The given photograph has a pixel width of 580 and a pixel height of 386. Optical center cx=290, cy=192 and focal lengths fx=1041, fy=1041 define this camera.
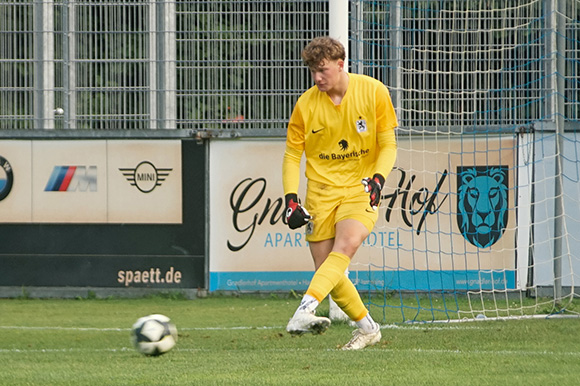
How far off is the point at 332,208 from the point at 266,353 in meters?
1.06

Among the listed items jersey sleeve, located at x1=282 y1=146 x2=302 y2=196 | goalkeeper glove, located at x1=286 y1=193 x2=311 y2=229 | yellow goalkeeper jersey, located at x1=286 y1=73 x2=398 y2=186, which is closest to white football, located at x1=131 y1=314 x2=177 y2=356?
goalkeeper glove, located at x1=286 y1=193 x2=311 y2=229

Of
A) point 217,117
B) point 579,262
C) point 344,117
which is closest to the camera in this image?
point 344,117

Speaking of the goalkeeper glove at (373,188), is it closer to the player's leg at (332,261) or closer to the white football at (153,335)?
the player's leg at (332,261)

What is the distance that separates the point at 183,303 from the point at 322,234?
5574 mm

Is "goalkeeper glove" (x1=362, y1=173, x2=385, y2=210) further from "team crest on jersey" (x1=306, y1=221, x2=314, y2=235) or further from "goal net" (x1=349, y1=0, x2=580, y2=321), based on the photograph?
"goal net" (x1=349, y1=0, x2=580, y2=321)

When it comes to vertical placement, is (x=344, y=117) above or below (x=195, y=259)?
above

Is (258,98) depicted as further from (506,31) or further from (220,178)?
(506,31)

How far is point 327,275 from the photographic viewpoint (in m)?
6.66

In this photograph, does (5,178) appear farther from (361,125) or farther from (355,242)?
(355,242)

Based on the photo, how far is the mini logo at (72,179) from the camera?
42.9 ft

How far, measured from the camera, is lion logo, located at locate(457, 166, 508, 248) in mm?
12406

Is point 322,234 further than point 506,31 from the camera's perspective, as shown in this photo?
No

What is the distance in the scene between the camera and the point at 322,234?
7.08 meters

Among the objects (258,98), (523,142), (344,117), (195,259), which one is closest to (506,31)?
(523,142)
